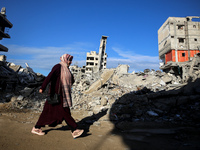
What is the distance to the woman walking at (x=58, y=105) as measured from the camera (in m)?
2.39

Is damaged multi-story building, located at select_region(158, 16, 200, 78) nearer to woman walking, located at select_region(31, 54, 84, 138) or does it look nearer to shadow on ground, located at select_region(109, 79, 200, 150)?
shadow on ground, located at select_region(109, 79, 200, 150)

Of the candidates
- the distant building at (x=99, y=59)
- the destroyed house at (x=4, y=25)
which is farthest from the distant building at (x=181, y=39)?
the destroyed house at (x=4, y=25)

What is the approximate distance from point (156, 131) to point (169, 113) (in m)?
1.71

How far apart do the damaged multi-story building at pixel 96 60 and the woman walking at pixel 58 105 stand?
25.2 metres

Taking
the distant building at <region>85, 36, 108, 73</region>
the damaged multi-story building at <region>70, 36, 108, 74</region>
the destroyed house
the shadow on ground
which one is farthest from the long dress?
the damaged multi-story building at <region>70, 36, 108, 74</region>

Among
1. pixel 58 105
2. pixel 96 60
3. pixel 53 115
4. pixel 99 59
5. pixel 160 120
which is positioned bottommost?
pixel 160 120

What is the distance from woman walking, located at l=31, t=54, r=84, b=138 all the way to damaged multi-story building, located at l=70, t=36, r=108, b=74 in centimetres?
2519

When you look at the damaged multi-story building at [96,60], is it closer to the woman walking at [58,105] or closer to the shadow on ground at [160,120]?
the shadow on ground at [160,120]

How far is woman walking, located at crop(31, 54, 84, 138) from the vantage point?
239cm

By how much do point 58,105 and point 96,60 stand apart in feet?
103

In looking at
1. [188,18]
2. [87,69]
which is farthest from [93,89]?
[87,69]

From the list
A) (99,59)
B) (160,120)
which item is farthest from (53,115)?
(99,59)

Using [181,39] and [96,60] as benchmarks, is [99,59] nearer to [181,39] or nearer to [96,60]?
[96,60]

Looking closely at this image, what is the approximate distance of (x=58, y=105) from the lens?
8.10 feet
